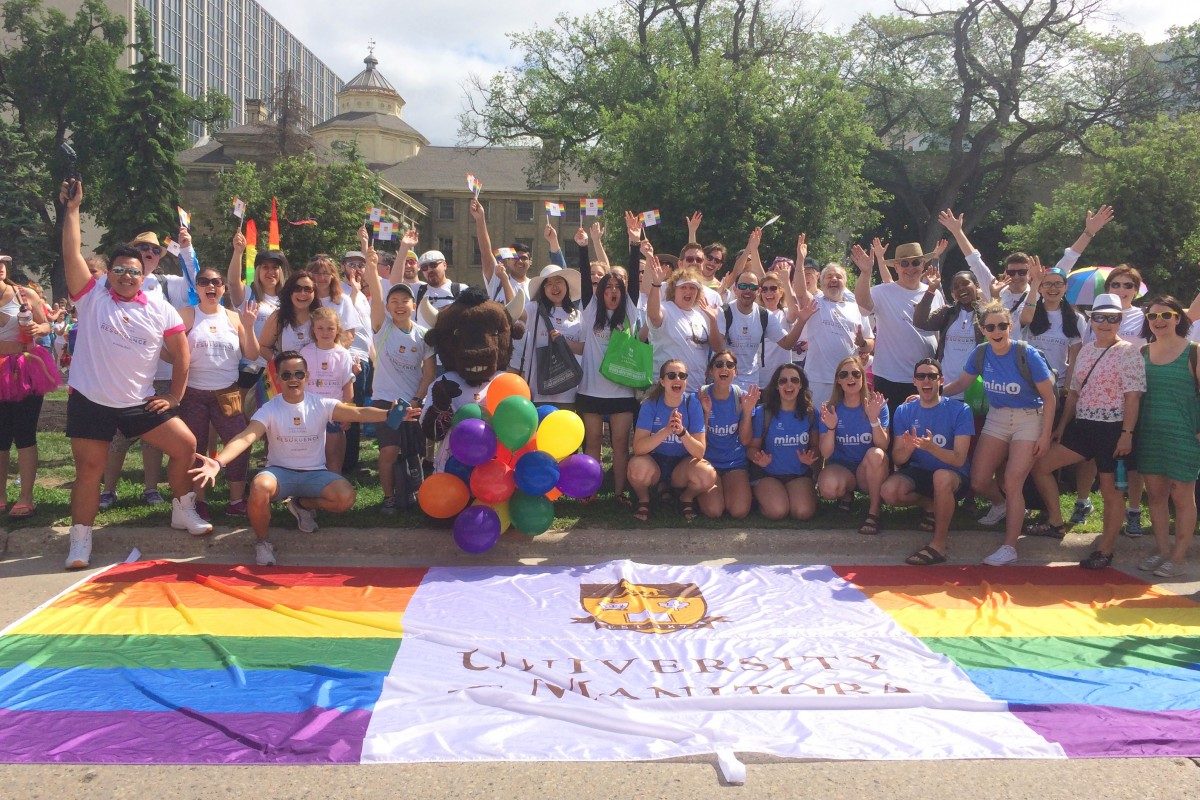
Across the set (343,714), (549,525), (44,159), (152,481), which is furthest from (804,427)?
(44,159)

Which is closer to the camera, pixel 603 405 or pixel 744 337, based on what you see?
pixel 603 405

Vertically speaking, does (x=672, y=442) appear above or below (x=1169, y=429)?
below

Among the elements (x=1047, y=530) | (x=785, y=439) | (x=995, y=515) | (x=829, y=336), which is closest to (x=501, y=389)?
(x=785, y=439)

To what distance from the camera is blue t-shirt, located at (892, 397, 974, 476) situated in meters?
6.72

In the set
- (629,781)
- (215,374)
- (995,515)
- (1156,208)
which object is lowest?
(629,781)

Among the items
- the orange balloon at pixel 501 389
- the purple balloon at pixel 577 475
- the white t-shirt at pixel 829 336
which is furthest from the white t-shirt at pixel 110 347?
the white t-shirt at pixel 829 336

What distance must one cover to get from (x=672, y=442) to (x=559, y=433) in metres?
1.23

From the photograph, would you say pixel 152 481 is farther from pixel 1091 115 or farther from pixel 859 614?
pixel 1091 115

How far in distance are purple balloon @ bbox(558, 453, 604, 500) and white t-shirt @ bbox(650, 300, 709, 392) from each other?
154cm

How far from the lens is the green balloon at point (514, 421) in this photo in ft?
19.6

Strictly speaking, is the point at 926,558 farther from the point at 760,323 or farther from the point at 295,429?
the point at 295,429

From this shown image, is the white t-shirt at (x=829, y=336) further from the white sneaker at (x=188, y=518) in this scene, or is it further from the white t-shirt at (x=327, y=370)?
the white sneaker at (x=188, y=518)

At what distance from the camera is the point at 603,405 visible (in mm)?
7309

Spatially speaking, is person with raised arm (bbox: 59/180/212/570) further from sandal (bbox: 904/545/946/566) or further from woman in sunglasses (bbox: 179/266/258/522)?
sandal (bbox: 904/545/946/566)
